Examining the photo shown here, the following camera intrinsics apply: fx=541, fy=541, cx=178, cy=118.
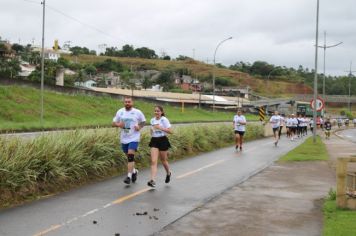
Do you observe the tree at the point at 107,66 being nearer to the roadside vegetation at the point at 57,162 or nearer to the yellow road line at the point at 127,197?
the roadside vegetation at the point at 57,162

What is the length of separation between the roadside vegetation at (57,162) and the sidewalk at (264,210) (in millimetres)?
3004

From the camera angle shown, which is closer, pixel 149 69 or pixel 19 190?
pixel 19 190

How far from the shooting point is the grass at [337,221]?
6.94 m

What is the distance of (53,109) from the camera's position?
136ft

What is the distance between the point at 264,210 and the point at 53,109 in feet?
114

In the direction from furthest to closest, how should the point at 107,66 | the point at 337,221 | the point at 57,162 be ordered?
1. the point at 107,66
2. the point at 57,162
3. the point at 337,221

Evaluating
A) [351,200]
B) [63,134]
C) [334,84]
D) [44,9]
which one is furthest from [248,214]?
[334,84]

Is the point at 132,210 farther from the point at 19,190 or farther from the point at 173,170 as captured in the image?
the point at 173,170

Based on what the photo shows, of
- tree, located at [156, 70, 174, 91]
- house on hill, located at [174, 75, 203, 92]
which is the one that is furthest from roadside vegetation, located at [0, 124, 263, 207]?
tree, located at [156, 70, 174, 91]

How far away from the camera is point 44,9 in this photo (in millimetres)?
31562

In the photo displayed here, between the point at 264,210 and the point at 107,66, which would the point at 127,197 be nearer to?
the point at 264,210

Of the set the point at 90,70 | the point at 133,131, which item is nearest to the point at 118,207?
the point at 133,131

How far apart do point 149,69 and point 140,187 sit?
595 feet

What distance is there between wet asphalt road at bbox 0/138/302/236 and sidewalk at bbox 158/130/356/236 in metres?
0.32
